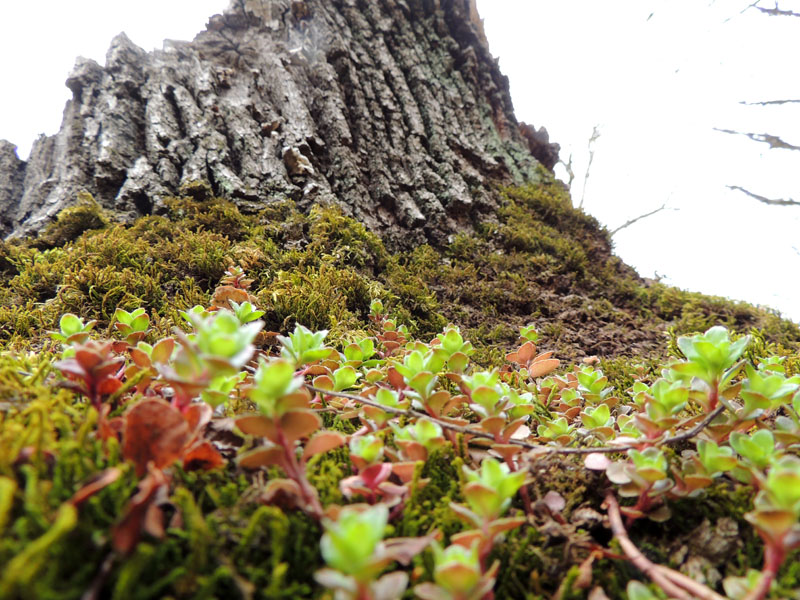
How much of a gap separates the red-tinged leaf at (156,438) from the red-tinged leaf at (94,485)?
72 mm

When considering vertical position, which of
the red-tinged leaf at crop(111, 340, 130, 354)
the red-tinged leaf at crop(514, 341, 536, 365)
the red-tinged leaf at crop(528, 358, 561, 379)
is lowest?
the red-tinged leaf at crop(111, 340, 130, 354)

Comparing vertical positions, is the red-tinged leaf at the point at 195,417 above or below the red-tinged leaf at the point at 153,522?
above

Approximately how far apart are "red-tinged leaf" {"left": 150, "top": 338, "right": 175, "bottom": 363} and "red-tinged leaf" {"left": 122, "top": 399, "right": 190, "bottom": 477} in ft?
0.97

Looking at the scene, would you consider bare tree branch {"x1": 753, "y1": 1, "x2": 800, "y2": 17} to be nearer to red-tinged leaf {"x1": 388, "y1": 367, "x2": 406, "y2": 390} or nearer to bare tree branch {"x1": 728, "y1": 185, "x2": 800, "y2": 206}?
bare tree branch {"x1": 728, "y1": 185, "x2": 800, "y2": 206}

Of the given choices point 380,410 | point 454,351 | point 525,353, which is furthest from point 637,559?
point 525,353

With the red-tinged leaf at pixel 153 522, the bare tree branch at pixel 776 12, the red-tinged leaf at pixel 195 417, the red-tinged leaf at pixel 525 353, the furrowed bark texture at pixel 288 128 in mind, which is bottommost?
the red-tinged leaf at pixel 153 522

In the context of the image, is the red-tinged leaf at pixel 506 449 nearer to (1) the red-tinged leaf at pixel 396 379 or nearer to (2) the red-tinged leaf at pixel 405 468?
(2) the red-tinged leaf at pixel 405 468

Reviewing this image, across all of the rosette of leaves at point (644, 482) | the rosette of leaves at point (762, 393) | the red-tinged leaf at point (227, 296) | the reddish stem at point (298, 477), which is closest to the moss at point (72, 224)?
the red-tinged leaf at point (227, 296)

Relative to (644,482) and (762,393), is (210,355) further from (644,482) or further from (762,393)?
(762,393)

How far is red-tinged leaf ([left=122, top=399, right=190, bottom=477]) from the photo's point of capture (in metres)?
0.56

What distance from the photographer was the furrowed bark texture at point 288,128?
3.31m

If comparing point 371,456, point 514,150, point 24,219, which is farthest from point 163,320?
point 514,150

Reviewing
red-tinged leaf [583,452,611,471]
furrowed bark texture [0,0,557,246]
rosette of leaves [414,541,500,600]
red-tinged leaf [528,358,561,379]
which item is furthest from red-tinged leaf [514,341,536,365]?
furrowed bark texture [0,0,557,246]

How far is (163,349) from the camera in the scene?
844 millimetres
